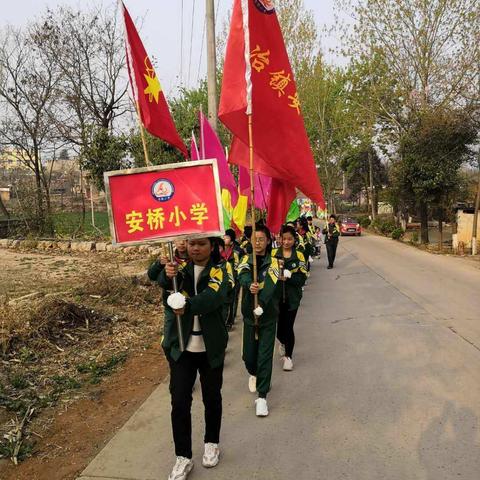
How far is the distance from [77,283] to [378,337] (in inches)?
266

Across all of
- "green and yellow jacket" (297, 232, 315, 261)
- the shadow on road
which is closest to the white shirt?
the shadow on road

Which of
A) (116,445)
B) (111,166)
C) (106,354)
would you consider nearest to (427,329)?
(106,354)

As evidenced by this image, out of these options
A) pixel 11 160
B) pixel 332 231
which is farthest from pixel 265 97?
pixel 11 160

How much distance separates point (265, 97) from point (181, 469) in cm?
356

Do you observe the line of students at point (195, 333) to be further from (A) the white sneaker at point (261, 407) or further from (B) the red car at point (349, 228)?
(B) the red car at point (349, 228)

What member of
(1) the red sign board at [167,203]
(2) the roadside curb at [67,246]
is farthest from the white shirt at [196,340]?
(2) the roadside curb at [67,246]

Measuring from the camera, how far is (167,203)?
10.4 ft

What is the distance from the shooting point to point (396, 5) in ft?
68.7

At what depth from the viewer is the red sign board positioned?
125 inches

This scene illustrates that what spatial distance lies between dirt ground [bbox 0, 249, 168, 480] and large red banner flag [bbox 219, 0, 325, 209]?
2.68 meters

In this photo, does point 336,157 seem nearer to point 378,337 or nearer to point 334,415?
point 378,337

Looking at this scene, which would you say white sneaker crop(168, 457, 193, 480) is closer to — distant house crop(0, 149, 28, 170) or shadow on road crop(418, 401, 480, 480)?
shadow on road crop(418, 401, 480, 480)

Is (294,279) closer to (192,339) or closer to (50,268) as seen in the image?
(192,339)

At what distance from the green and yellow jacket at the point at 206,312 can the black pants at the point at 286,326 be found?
1910mm
